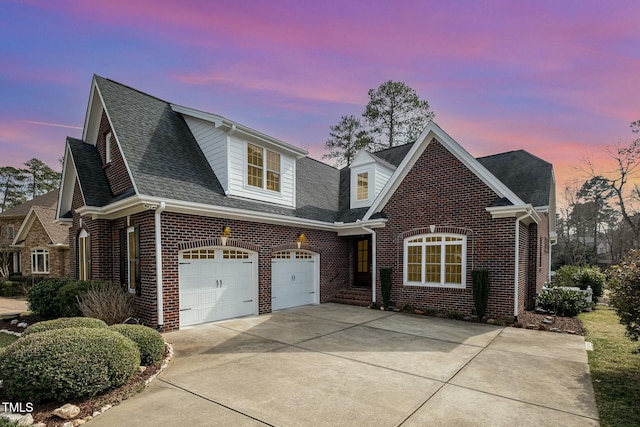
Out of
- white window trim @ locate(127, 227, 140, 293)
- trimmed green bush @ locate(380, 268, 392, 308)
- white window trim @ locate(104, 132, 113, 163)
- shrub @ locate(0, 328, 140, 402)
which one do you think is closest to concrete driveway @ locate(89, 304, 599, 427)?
shrub @ locate(0, 328, 140, 402)

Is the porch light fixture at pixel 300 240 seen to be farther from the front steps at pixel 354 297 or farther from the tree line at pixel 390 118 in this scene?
the tree line at pixel 390 118

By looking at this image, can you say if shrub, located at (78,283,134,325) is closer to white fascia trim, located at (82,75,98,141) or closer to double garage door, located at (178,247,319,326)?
double garage door, located at (178,247,319,326)

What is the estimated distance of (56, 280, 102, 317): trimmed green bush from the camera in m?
8.66

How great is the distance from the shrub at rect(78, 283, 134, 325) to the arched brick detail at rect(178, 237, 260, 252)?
193cm

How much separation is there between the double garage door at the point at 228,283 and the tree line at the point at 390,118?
16.8 m

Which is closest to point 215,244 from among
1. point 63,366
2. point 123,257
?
point 123,257

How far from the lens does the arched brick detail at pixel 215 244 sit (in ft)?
29.2

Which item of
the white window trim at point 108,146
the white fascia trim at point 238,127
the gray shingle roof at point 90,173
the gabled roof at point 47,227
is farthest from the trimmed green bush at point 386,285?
the gabled roof at point 47,227

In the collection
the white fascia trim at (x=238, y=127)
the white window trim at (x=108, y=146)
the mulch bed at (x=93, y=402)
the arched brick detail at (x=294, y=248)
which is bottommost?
the mulch bed at (x=93, y=402)

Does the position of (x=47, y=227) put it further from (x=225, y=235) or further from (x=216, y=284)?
(x=225, y=235)

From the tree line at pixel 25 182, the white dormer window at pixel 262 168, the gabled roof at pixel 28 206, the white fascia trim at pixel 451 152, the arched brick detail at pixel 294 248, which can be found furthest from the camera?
the tree line at pixel 25 182

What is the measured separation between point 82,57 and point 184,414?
405 inches

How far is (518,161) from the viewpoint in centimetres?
1420

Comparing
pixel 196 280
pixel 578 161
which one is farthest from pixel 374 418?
pixel 578 161
